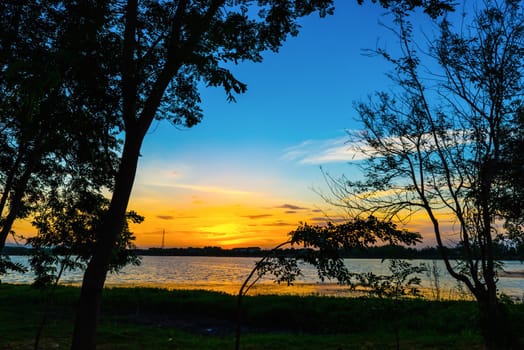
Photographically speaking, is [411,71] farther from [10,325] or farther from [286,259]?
[10,325]

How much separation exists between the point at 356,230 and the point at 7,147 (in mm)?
11462

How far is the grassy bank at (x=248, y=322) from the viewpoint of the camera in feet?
53.4

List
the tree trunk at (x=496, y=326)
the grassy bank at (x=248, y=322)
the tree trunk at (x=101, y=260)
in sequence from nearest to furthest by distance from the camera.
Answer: the tree trunk at (x=101, y=260) → the tree trunk at (x=496, y=326) → the grassy bank at (x=248, y=322)

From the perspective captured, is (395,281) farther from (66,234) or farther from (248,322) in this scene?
(248,322)

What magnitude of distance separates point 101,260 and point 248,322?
68.0ft

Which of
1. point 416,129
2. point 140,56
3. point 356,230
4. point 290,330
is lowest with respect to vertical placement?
point 290,330

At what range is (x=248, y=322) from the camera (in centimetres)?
2756

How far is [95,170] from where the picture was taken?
13.8m

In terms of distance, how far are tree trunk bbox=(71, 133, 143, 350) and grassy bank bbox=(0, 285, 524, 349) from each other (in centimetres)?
589

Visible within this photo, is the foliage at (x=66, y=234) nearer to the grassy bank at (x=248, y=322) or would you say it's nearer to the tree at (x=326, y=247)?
the grassy bank at (x=248, y=322)

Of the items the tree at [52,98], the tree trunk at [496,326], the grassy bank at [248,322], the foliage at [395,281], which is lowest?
the grassy bank at [248,322]

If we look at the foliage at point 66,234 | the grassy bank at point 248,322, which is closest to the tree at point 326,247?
the grassy bank at point 248,322

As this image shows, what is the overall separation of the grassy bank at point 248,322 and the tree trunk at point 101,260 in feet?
19.3

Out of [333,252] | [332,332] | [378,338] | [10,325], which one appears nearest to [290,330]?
[332,332]
